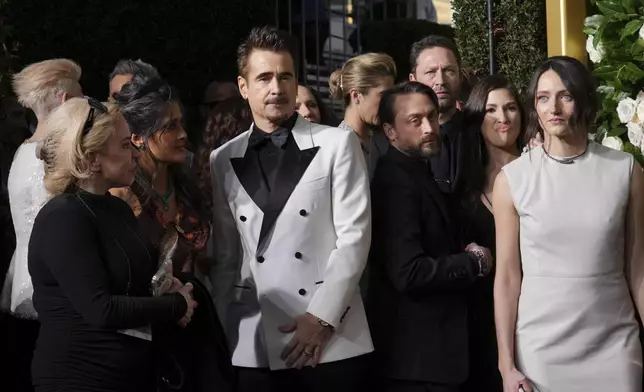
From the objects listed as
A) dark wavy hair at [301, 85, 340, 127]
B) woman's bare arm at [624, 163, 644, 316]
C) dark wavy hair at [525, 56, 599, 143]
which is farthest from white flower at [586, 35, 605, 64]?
dark wavy hair at [301, 85, 340, 127]

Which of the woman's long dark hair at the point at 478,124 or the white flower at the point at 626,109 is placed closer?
the white flower at the point at 626,109

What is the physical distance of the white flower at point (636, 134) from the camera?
4.05 m

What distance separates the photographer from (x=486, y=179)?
4.62 metres

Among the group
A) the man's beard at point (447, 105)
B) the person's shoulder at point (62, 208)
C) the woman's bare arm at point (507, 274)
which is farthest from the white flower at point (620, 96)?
the person's shoulder at point (62, 208)

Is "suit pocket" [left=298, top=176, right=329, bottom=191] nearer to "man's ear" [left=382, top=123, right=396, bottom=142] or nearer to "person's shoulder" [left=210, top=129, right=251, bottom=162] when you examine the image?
"person's shoulder" [left=210, top=129, right=251, bottom=162]

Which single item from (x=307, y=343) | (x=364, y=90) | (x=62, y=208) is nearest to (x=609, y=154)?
(x=307, y=343)

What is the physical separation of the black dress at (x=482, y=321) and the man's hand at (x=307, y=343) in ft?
2.39

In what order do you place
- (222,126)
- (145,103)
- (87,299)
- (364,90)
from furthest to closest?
1. (364,90)
2. (222,126)
3. (145,103)
4. (87,299)

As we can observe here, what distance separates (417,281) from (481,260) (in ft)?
0.88

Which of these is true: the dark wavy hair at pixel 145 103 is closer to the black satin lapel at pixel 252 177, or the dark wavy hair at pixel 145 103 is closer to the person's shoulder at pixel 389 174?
the black satin lapel at pixel 252 177

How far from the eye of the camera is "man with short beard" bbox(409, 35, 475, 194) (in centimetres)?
454

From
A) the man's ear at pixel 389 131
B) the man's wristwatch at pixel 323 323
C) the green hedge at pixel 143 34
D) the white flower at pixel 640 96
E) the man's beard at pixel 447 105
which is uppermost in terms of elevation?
the green hedge at pixel 143 34

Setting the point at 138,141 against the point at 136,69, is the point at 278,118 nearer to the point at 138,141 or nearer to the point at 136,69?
the point at 138,141

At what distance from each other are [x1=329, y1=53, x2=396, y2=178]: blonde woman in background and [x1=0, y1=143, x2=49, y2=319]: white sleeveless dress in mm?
1564
